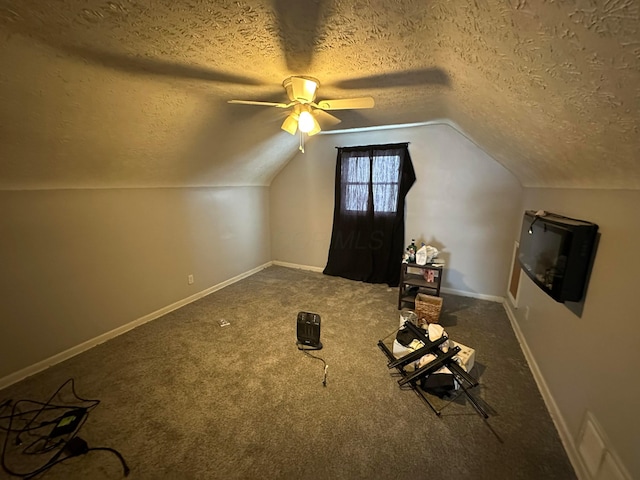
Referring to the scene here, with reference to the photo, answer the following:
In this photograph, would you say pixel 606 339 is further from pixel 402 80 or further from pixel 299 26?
pixel 299 26

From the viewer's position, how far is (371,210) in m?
3.90

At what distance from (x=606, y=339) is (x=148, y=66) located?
286 cm

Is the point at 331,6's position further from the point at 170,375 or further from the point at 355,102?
the point at 170,375

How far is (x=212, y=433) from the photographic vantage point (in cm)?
165

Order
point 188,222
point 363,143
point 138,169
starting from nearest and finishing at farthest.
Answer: point 138,169 → point 188,222 → point 363,143

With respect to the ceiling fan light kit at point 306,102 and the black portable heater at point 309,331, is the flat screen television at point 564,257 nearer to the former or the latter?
the ceiling fan light kit at point 306,102

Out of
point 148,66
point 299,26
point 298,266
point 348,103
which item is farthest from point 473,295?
point 148,66

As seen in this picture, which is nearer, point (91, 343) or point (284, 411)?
point (284, 411)

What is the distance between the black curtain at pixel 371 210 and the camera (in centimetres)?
371

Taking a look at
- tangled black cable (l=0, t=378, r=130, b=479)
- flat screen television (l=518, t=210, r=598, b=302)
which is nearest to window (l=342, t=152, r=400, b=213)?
flat screen television (l=518, t=210, r=598, b=302)

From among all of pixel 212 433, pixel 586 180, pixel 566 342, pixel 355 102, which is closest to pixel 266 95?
pixel 355 102

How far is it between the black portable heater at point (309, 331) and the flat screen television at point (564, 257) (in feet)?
5.65

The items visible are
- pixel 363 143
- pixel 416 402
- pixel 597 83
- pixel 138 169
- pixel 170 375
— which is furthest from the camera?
pixel 363 143

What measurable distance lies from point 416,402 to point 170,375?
1.89 m
